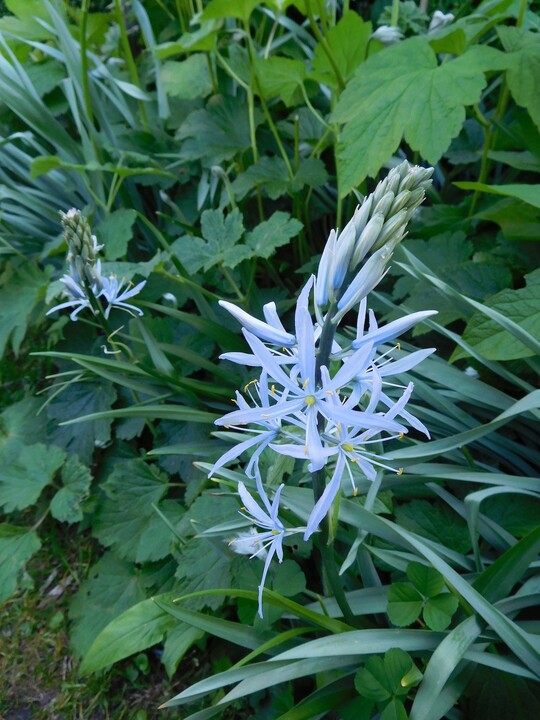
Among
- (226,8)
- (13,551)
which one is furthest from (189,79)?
(13,551)

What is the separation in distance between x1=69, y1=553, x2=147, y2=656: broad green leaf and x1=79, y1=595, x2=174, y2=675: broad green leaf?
0.21 m

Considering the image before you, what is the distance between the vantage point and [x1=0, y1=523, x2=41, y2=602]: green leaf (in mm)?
1928

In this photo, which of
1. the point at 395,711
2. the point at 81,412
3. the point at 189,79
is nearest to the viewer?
the point at 395,711

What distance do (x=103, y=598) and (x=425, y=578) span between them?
109cm

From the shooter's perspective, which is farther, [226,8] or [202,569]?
[226,8]

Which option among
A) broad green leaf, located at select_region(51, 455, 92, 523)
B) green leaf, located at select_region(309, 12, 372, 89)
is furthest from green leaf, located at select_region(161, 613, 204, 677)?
green leaf, located at select_region(309, 12, 372, 89)

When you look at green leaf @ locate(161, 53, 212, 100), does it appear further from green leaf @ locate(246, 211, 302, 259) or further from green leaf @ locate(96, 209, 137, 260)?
green leaf @ locate(246, 211, 302, 259)

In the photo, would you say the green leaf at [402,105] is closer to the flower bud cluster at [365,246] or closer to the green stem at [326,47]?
the green stem at [326,47]

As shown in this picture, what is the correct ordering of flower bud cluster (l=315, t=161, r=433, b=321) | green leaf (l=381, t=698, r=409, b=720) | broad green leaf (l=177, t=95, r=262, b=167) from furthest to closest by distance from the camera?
broad green leaf (l=177, t=95, r=262, b=167) < green leaf (l=381, t=698, r=409, b=720) < flower bud cluster (l=315, t=161, r=433, b=321)

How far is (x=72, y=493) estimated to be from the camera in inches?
80.2

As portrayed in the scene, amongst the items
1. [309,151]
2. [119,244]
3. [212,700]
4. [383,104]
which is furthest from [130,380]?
[309,151]

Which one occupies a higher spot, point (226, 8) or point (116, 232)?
point (226, 8)

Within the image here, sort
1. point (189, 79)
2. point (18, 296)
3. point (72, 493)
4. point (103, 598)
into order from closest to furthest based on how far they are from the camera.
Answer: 1. point (103, 598)
2. point (72, 493)
3. point (18, 296)
4. point (189, 79)

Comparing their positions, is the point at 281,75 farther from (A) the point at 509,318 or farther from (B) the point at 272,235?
(A) the point at 509,318
